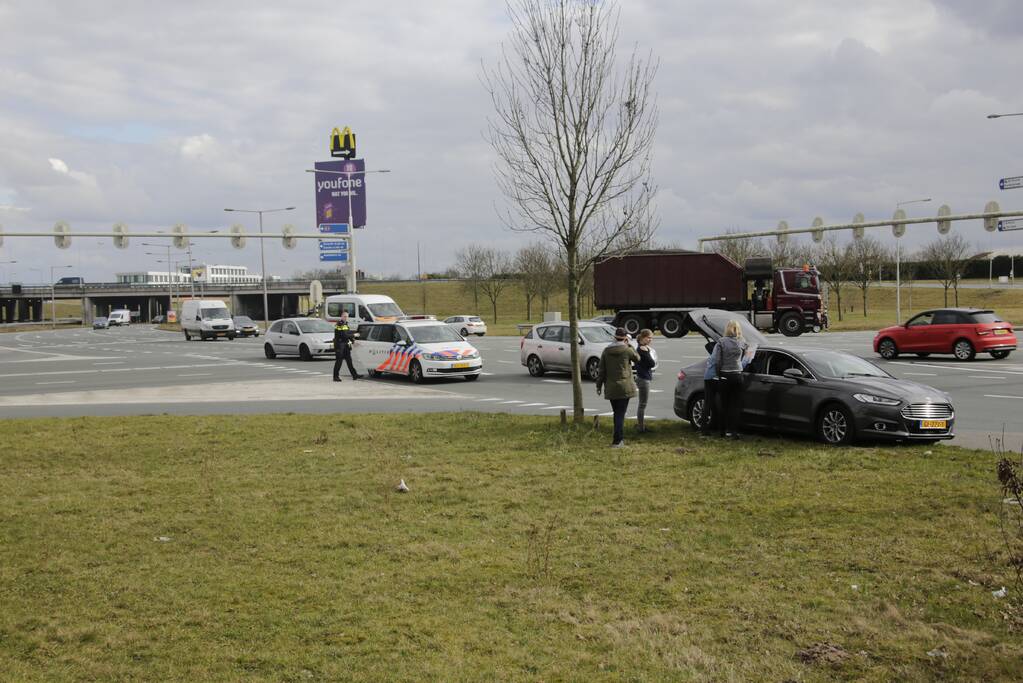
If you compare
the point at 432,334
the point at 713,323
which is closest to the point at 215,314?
the point at 432,334

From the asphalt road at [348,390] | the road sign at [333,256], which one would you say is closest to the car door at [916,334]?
the asphalt road at [348,390]

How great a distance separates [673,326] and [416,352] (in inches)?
879

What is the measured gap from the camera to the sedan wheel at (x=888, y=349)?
27.8 meters

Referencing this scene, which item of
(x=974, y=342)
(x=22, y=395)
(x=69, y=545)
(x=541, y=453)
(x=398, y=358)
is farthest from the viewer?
(x=974, y=342)

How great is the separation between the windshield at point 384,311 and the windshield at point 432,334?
34.6 feet

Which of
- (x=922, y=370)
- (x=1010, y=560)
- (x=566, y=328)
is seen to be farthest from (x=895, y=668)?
(x=922, y=370)

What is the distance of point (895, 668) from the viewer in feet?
16.0

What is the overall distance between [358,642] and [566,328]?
18.5 meters

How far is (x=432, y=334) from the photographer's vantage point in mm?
24469

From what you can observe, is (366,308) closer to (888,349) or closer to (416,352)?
(416,352)

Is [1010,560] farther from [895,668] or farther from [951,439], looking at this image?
[951,439]

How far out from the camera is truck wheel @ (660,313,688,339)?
4366 cm

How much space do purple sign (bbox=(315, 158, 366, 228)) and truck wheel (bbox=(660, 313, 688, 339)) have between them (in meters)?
24.5

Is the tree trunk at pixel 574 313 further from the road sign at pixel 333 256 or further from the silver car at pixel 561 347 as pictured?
the road sign at pixel 333 256
